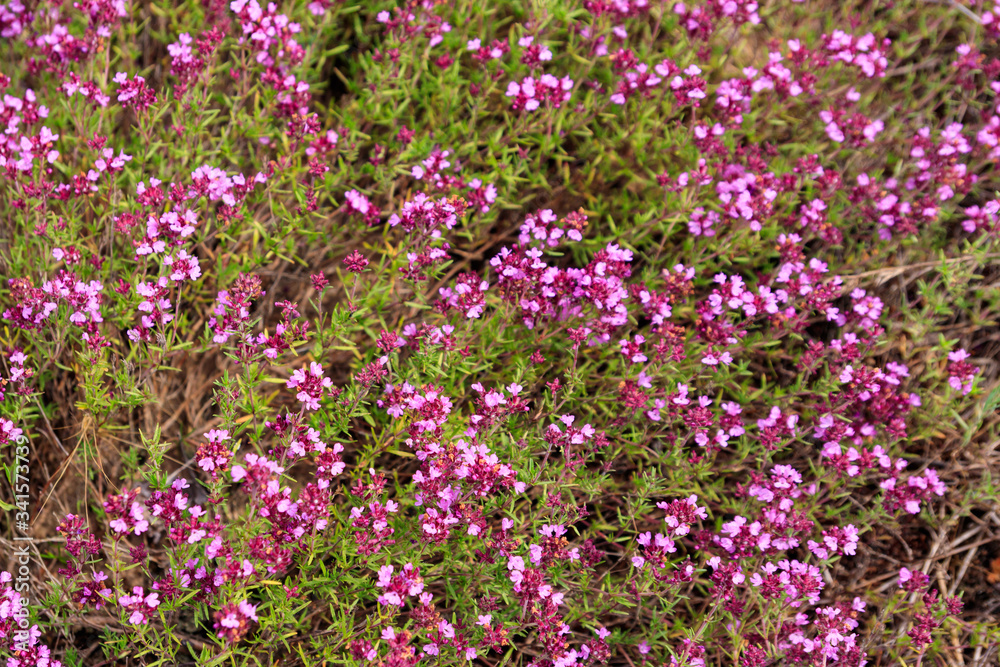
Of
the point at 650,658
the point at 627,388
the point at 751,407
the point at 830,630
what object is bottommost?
the point at 650,658

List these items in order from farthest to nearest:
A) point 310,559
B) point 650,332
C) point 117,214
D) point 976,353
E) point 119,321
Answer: point 976,353 < point 650,332 < point 117,214 < point 119,321 < point 310,559

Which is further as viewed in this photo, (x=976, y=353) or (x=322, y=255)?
(x=976, y=353)

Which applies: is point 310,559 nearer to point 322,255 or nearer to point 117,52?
point 322,255

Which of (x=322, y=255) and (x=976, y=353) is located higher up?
(x=322, y=255)

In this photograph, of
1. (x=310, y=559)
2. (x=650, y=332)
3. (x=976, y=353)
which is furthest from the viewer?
(x=976, y=353)

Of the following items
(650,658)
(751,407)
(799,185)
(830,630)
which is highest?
(799,185)

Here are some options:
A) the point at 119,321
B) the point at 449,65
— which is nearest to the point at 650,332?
the point at 449,65

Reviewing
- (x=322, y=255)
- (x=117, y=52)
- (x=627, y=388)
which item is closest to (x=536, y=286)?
(x=627, y=388)

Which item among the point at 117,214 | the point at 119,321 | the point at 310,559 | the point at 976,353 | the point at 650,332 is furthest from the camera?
the point at 976,353

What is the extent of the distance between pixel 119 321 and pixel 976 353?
236 inches

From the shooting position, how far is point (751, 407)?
16.4ft

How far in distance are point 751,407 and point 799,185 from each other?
1592 millimetres

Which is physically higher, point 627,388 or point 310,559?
point 627,388

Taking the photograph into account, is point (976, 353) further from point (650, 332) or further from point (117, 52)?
point (117, 52)
